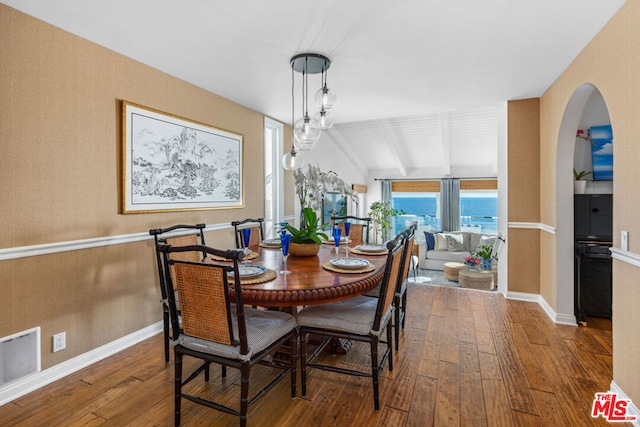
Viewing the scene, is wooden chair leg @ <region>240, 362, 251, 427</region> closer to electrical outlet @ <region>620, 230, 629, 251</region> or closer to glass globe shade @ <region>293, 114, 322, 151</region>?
glass globe shade @ <region>293, 114, 322, 151</region>

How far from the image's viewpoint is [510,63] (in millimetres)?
2816

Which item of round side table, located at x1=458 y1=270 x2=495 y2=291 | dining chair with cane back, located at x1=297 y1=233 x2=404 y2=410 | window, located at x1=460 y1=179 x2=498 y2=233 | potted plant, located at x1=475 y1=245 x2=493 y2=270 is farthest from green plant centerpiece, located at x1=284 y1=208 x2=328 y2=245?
window, located at x1=460 y1=179 x2=498 y2=233

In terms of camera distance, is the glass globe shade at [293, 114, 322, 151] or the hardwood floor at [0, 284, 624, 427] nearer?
the hardwood floor at [0, 284, 624, 427]

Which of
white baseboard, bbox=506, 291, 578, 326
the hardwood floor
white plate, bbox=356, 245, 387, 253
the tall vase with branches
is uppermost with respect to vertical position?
the tall vase with branches

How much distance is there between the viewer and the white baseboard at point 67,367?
199 cm

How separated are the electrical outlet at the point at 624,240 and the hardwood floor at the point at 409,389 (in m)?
0.90

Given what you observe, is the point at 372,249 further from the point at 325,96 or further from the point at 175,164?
the point at 175,164

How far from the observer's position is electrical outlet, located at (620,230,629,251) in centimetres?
188

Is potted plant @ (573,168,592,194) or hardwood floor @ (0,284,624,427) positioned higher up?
potted plant @ (573,168,592,194)

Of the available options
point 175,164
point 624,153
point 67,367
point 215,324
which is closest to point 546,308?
point 624,153

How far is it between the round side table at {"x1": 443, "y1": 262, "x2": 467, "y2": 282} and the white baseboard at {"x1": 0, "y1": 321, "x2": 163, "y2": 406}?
18.6ft

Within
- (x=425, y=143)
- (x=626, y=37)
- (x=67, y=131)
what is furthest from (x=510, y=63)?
(x=425, y=143)

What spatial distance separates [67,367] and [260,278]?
1.60m

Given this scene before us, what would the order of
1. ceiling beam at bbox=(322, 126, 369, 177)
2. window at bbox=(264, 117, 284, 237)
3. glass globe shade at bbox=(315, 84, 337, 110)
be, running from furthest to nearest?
ceiling beam at bbox=(322, 126, 369, 177)
window at bbox=(264, 117, 284, 237)
glass globe shade at bbox=(315, 84, 337, 110)
